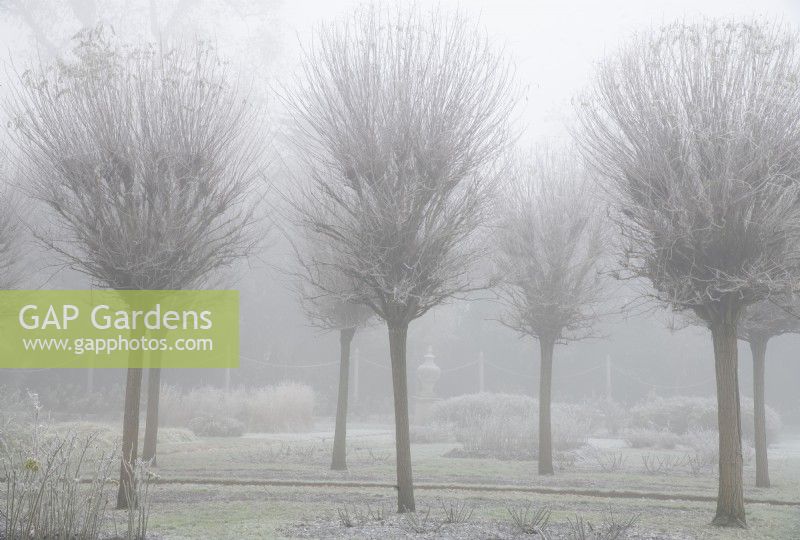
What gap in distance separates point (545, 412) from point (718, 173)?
5.73m

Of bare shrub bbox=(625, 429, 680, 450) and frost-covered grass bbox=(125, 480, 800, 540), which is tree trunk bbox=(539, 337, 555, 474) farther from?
bare shrub bbox=(625, 429, 680, 450)

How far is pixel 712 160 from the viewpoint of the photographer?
21.9 feet

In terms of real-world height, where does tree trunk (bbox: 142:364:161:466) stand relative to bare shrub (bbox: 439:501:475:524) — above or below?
above

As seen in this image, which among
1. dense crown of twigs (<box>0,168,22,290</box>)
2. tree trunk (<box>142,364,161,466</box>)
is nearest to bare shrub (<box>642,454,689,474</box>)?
tree trunk (<box>142,364,161,466</box>)

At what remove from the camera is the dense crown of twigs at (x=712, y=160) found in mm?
6637

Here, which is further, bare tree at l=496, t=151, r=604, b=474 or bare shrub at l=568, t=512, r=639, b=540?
bare tree at l=496, t=151, r=604, b=474

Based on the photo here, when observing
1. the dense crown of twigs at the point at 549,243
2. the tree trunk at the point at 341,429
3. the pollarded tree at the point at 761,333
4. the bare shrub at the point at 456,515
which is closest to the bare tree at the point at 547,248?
the dense crown of twigs at the point at 549,243

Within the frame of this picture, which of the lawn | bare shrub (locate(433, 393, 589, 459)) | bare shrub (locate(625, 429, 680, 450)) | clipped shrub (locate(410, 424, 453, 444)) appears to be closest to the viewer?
the lawn

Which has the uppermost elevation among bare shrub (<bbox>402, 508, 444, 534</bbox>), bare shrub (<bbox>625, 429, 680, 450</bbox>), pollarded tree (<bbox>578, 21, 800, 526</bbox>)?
pollarded tree (<bbox>578, 21, 800, 526</bbox>)

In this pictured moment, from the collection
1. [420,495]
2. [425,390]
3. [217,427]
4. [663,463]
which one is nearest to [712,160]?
[420,495]

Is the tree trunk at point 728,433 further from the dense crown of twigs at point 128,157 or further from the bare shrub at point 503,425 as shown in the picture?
the bare shrub at point 503,425

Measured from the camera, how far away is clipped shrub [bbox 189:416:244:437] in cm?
1689

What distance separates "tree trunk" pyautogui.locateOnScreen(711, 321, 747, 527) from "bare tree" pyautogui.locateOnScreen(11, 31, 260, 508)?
16.6 feet

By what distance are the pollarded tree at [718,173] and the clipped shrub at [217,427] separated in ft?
38.8
